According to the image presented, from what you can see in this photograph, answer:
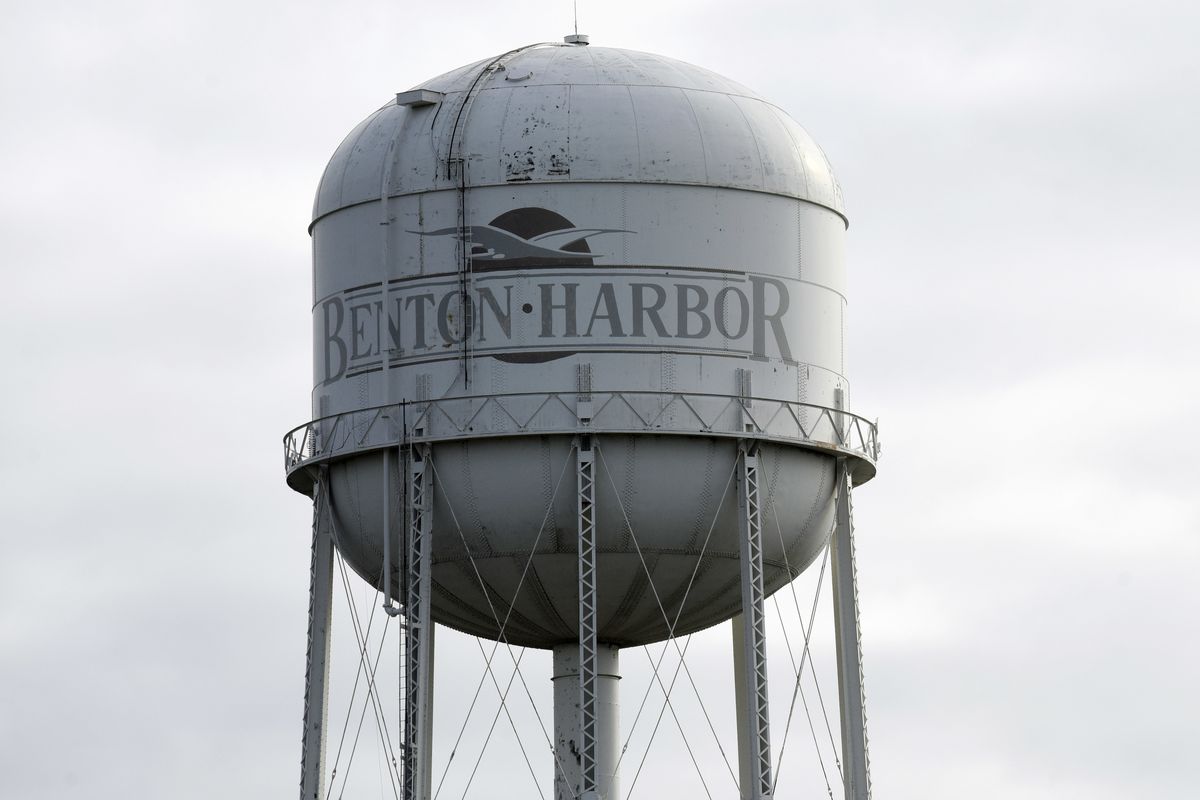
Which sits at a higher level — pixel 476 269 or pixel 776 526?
pixel 476 269

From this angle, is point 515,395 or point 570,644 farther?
point 570,644

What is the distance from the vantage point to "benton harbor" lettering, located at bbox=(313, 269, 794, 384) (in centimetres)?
4841

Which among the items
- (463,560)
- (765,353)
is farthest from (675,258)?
(463,560)

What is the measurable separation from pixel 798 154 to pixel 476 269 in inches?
195

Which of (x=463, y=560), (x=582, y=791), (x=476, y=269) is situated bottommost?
(x=582, y=791)

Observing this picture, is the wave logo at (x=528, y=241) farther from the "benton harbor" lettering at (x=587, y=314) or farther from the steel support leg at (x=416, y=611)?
the steel support leg at (x=416, y=611)

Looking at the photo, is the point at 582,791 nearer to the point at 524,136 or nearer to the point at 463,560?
the point at 463,560

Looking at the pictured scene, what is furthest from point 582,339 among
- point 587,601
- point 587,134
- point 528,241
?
point 587,601

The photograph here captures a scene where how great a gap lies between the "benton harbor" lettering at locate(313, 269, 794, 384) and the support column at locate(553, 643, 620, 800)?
5.16 m

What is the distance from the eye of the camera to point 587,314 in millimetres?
48406

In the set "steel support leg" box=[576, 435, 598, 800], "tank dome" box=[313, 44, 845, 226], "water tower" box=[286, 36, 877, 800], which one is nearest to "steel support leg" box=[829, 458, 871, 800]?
"water tower" box=[286, 36, 877, 800]

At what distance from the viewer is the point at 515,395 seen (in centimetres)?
4825

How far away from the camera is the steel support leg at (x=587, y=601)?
47.8 metres

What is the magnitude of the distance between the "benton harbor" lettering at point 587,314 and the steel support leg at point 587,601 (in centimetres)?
158
